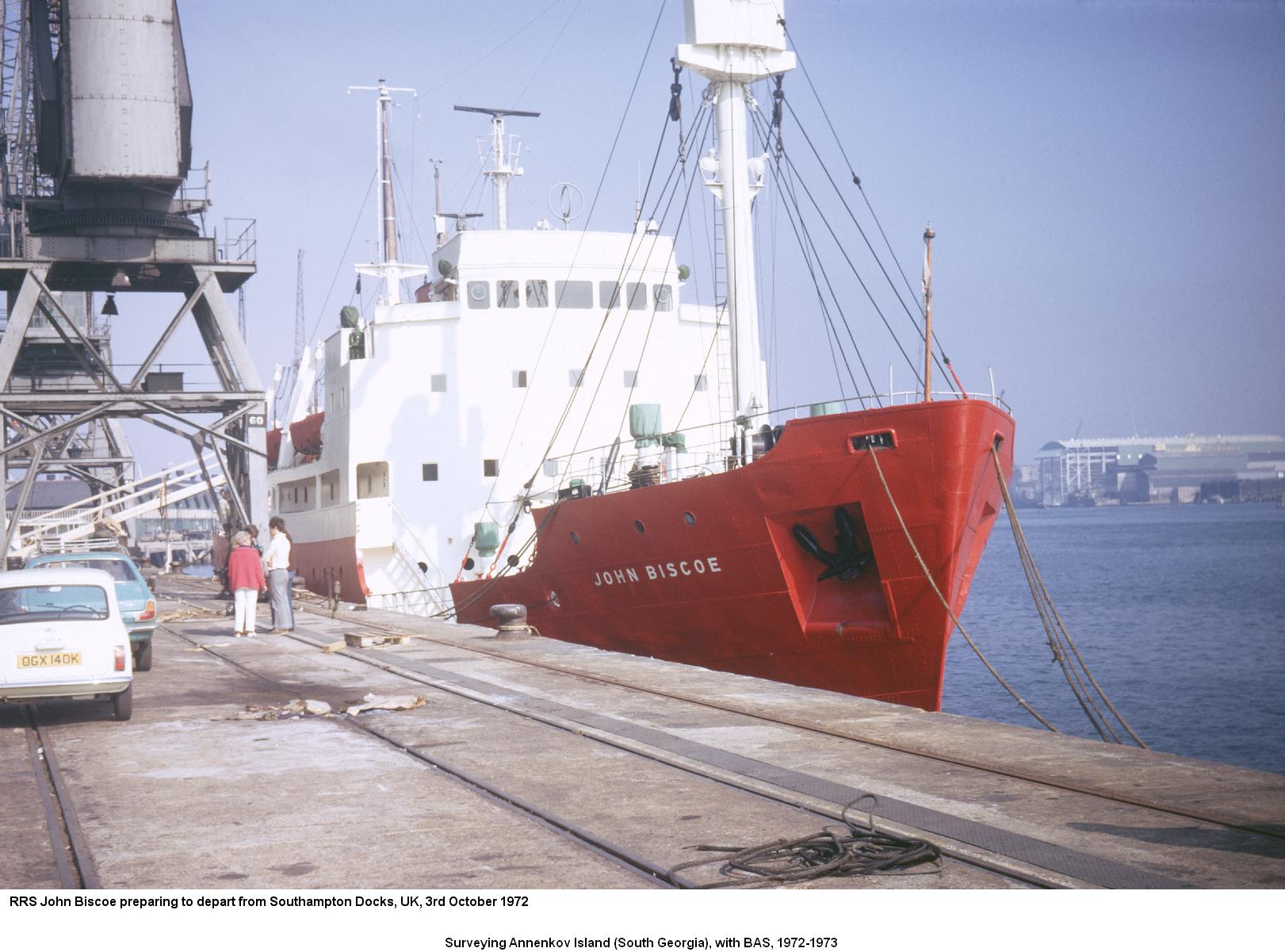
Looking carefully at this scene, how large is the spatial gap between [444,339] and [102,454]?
46.6m

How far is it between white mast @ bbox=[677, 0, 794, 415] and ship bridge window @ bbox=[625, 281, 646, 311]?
665 centimetres

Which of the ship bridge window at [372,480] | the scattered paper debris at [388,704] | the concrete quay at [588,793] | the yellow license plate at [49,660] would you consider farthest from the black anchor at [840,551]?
the ship bridge window at [372,480]

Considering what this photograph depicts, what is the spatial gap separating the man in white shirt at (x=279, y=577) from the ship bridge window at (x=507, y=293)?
7.35 meters

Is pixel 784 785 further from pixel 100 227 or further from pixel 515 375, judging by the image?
pixel 100 227

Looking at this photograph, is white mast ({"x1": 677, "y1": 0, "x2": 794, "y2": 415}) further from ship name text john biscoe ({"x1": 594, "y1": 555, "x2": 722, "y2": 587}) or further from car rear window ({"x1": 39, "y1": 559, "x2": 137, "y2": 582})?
car rear window ({"x1": 39, "y1": 559, "x2": 137, "y2": 582})

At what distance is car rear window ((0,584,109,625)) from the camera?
1134 centimetres

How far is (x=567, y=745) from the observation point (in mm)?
10234

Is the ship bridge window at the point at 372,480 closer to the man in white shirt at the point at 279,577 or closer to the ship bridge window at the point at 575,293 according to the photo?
the ship bridge window at the point at 575,293

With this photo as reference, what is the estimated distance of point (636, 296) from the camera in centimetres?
2659

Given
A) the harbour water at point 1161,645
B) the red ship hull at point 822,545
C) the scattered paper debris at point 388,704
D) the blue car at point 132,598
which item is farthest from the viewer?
the harbour water at point 1161,645

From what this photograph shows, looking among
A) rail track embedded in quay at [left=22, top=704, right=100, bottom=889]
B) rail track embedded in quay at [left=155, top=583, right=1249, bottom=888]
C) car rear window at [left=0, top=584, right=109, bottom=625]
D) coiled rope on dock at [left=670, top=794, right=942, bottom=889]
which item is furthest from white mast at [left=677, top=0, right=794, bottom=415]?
coiled rope on dock at [left=670, top=794, right=942, bottom=889]

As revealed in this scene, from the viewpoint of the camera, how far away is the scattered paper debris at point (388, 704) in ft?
40.2

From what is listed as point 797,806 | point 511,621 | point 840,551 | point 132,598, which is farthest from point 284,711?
point 840,551
